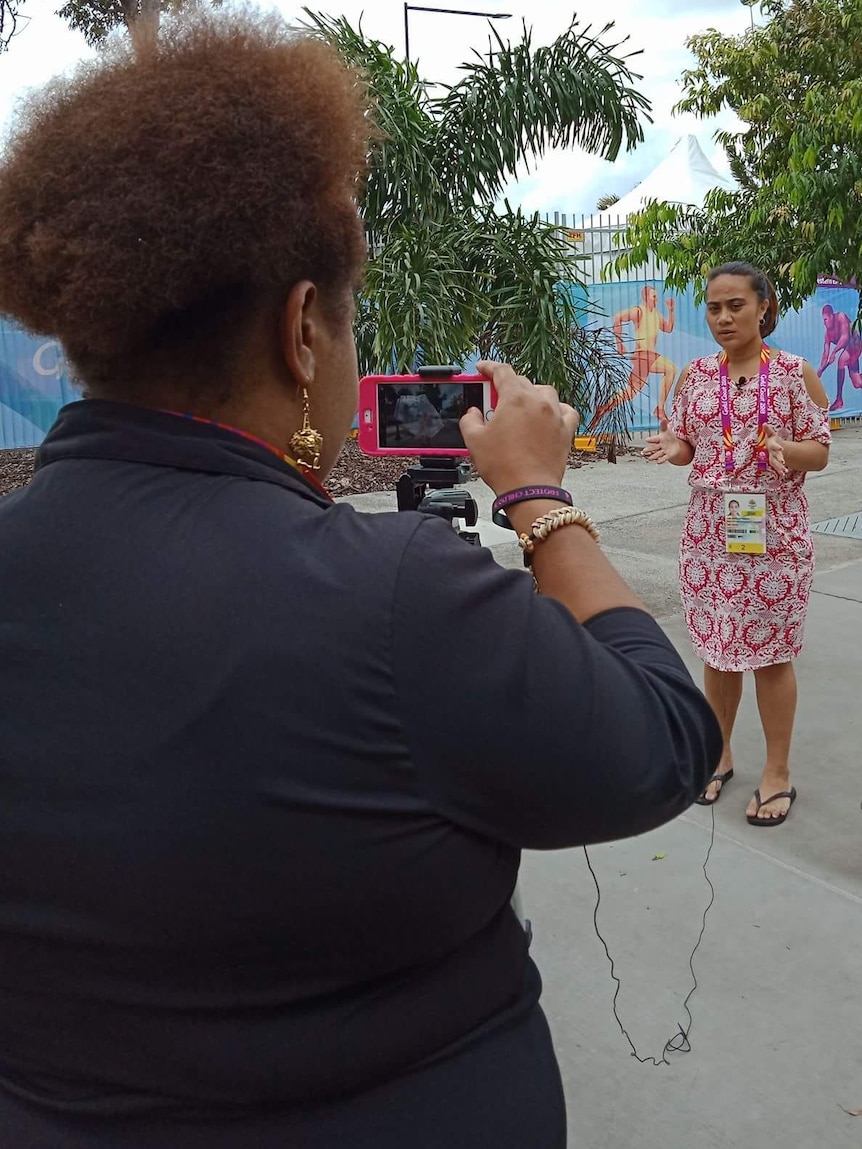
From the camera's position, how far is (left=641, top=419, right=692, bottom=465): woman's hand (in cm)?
346

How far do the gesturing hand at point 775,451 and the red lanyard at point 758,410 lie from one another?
0.02 meters

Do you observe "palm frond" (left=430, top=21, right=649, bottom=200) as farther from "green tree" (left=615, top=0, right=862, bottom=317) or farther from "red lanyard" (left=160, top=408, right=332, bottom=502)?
"red lanyard" (left=160, top=408, right=332, bottom=502)

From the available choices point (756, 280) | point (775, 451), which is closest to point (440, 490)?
point (775, 451)

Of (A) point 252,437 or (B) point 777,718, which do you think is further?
(B) point 777,718

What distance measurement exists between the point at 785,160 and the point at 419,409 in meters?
7.49

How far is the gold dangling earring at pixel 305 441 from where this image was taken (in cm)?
103

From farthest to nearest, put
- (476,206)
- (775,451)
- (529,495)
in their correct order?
(476,206)
(775,451)
(529,495)

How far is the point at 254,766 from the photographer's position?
822mm

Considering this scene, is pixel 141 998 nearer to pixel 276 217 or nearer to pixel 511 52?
pixel 276 217

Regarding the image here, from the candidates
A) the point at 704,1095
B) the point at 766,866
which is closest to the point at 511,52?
the point at 766,866

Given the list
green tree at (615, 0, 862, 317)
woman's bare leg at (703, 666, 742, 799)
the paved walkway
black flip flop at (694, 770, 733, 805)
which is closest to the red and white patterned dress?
woman's bare leg at (703, 666, 742, 799)

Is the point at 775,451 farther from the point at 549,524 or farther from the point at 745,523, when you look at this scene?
the point at 549,524

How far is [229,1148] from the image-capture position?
918 millimetres

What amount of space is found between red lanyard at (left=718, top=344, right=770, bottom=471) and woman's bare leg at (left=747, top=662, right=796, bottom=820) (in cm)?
68
